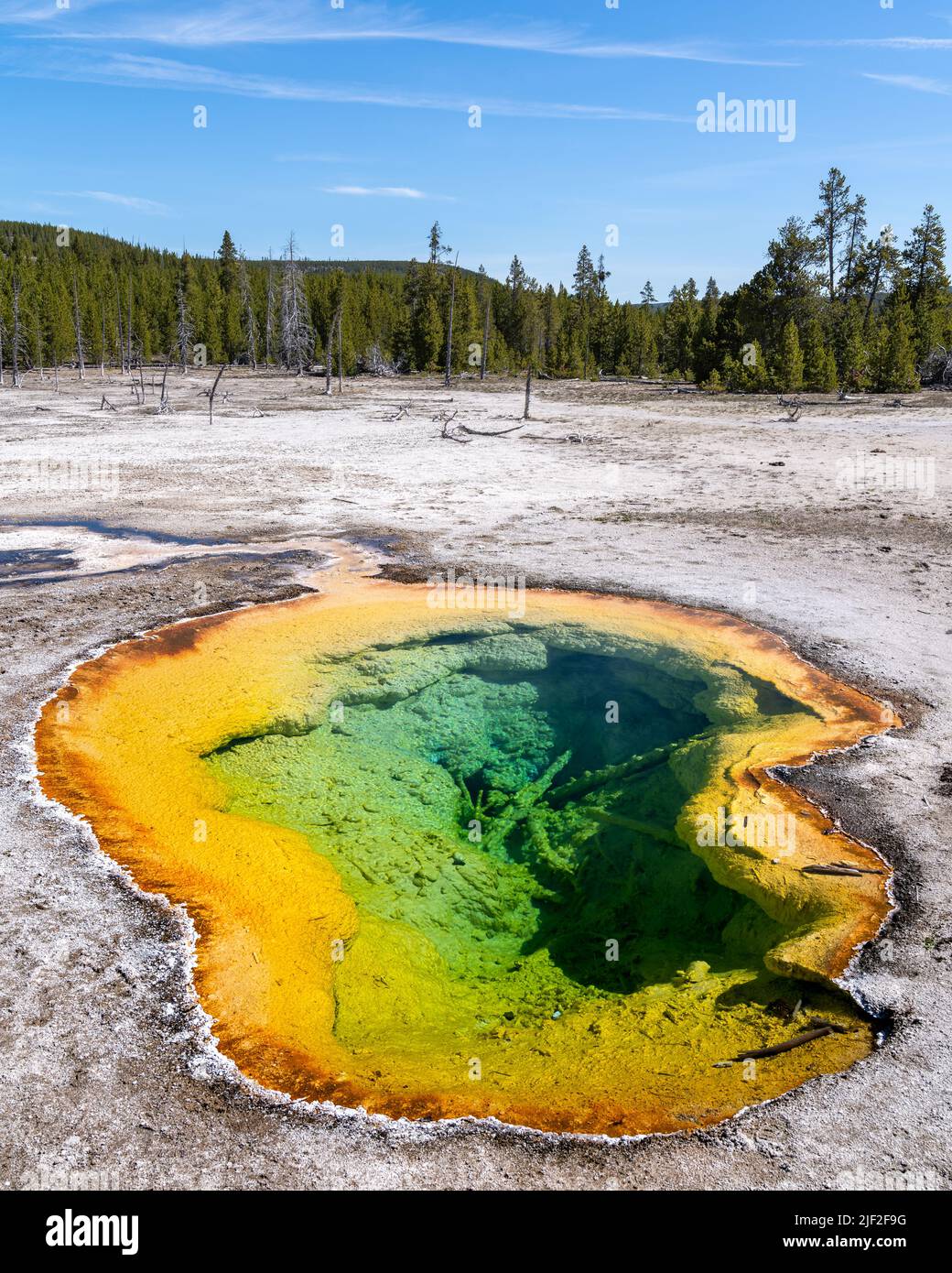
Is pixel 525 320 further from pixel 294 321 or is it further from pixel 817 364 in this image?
pixel 817 364

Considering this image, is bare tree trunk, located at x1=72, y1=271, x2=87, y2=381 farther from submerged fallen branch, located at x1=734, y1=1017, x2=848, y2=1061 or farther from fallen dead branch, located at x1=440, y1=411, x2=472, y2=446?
submerged fallen branch, located at x1=734, y1=1017, x2=848, y2=1061

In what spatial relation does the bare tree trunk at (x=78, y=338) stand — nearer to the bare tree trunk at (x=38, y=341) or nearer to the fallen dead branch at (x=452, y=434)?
the bare tree trunk at (x=38, y=341)

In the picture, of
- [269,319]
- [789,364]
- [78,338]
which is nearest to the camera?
[789,364]

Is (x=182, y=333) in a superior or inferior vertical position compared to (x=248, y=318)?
inferior

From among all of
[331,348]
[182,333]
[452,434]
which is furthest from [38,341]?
[452,434]

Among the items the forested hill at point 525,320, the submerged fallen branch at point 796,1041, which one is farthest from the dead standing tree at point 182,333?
the submerged fallen branch at point 796,1041

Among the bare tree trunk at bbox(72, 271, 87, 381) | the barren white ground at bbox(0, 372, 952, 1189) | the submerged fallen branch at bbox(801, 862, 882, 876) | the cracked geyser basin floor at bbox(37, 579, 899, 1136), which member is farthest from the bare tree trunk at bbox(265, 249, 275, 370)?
the submerged fallen branch at bbox(801, 862, 882, 876)
